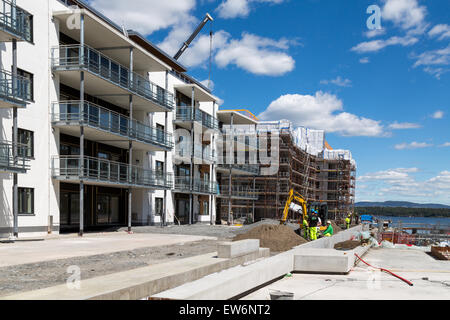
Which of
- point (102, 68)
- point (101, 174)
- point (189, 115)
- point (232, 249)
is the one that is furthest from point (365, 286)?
point (189, 115)

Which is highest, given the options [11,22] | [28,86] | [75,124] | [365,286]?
[11,22]

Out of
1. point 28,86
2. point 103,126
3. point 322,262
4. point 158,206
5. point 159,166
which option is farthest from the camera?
point 159,166

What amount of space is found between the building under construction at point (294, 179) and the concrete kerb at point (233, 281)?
30066 mm

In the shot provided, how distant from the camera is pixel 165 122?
31.9m

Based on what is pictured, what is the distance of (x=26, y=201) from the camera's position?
65.5ft

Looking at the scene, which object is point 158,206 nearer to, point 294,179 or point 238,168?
point 238,168

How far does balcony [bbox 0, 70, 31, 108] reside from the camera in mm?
16781

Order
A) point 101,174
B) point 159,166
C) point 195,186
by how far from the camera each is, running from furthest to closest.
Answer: point 195,186
point 159,166
point 101,174

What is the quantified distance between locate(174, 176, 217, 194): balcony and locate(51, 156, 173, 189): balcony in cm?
300

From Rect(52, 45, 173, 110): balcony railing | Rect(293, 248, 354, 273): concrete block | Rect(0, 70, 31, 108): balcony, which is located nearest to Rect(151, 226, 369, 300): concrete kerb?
Rect(293, 248, 354, 273): concrete block

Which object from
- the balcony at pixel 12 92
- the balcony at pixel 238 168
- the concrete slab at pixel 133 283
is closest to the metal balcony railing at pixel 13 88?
the balcony at pixel 12 92

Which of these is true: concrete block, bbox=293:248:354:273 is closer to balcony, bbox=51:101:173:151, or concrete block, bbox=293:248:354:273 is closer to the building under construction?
balcony, bbox=51:101:173:151

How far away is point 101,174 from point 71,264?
12.9 m

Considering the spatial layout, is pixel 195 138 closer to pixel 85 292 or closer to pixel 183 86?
pixel 183 86
